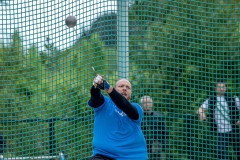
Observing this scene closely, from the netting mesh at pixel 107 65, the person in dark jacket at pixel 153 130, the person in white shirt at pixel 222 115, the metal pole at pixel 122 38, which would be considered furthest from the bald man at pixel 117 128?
the person in white shirt at pixel 222 115

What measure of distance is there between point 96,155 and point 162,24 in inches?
115

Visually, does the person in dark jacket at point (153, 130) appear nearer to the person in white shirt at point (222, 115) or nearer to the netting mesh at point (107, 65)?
the netting mesh at point (107, 65)

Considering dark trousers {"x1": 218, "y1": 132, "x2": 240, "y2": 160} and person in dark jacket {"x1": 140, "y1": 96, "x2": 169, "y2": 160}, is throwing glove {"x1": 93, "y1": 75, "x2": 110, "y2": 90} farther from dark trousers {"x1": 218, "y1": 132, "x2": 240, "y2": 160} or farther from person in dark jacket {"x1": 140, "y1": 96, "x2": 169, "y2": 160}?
dark trousers {"x1": 218, "y1": 132, "x2": 240, "y2": 160}

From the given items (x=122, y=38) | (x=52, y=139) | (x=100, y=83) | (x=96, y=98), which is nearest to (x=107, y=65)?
(x=122, y=38)

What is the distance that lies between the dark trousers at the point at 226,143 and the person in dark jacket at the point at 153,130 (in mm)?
801

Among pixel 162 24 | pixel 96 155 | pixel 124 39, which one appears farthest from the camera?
pixel 162 24

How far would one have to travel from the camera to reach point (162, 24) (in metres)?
8.20

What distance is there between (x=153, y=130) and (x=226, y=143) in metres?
1.22

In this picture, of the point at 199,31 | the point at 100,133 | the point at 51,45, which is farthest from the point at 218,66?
the point at 100,133

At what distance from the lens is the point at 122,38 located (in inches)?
300

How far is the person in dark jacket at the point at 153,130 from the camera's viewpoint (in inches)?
311

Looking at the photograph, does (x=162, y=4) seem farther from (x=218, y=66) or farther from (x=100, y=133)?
(x=100, y=133)

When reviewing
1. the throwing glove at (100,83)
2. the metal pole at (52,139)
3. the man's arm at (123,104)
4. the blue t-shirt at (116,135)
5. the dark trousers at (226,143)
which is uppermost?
the throwing glove at (100,83)

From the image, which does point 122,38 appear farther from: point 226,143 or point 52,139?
point 226,143
